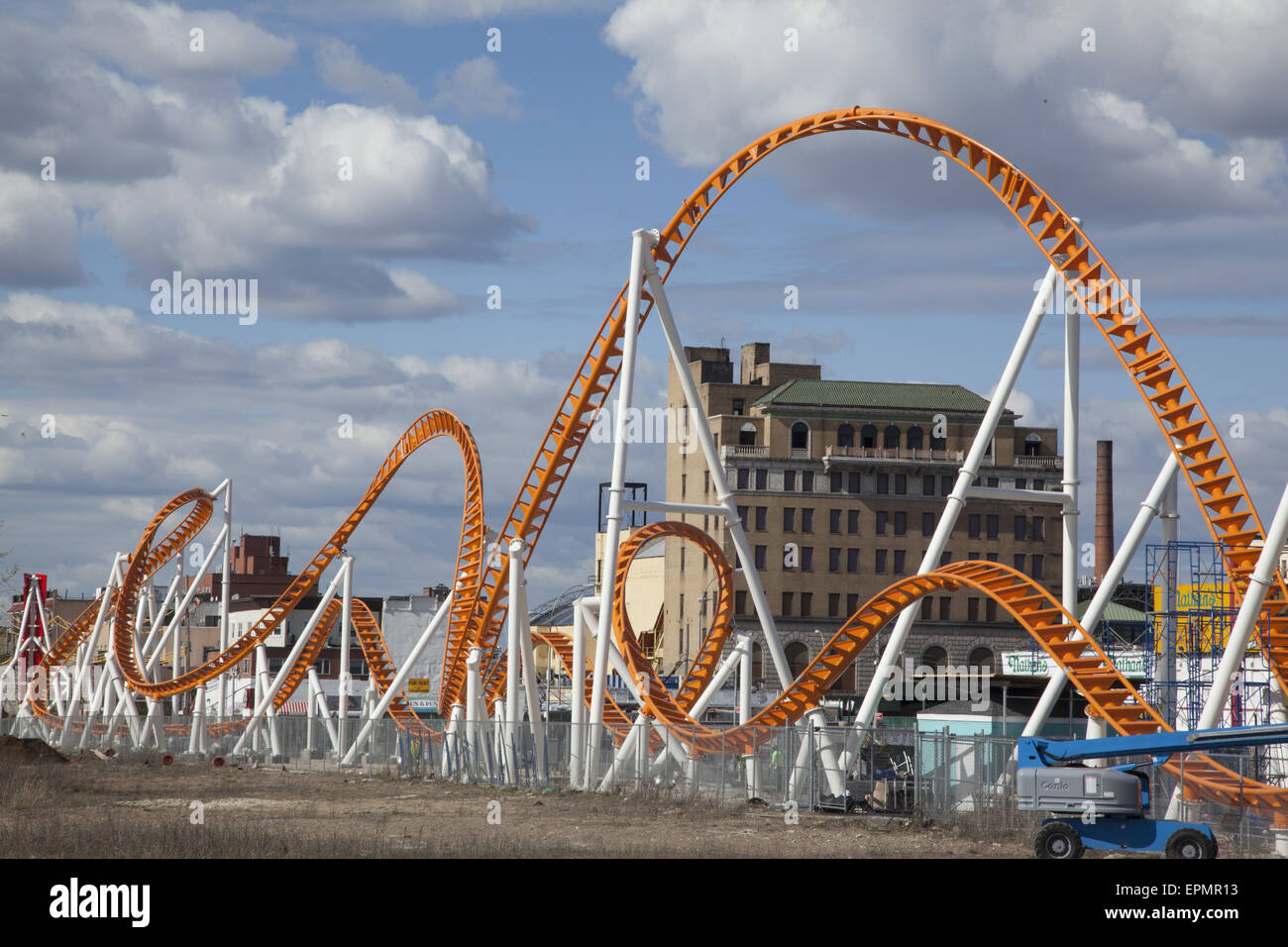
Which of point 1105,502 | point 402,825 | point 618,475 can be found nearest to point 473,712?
point 618,475

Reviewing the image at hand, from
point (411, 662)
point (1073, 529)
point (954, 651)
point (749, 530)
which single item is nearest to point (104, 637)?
point (749, 530)

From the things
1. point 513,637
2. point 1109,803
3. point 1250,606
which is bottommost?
point 1109,803

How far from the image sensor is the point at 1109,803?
1866 cm

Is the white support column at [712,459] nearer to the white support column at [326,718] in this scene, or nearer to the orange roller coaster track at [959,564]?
the orange roller coaster track at [959,564]

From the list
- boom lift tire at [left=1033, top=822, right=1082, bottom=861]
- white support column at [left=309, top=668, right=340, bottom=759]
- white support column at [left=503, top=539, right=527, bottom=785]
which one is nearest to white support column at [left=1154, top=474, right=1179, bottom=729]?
boom lift tire at [left=1033, top=822, right=1082, bottom=861]

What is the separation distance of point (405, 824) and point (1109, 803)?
10505 mm

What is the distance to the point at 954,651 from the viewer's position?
303 feet

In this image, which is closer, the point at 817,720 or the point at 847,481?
the point at 817,720

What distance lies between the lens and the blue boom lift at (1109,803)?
18.5 meters

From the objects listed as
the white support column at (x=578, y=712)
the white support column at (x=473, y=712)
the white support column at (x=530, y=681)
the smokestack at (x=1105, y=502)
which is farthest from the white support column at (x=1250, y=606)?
the smokestack at (x=1105, y=502)

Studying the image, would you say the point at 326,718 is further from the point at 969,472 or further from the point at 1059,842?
the point at 1059,842

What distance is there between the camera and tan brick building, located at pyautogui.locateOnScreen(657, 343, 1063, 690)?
92438mm

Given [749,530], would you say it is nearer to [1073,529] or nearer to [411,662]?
[411,662]
